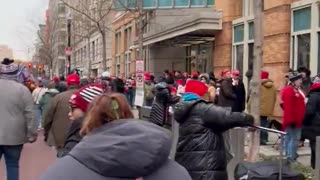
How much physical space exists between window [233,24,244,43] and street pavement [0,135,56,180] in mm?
9009

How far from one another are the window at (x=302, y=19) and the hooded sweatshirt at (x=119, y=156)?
14.9m

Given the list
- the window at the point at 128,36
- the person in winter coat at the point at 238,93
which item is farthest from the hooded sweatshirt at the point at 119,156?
the window at the point at 128,36

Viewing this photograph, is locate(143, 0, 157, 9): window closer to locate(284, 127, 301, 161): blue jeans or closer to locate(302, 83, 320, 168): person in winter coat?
locate(284, 127, 301, 161): blue jeans

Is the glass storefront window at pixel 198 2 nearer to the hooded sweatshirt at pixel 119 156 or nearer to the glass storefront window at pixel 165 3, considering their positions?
the glass storefront window at pixel 165 3

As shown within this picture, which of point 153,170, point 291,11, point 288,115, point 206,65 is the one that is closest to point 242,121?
point 153,170

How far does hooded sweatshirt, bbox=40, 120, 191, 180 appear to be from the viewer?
94.4 inches

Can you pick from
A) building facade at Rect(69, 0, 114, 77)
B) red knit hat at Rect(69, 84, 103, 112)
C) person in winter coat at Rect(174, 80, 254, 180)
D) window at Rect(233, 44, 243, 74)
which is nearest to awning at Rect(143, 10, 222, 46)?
window at Rect(233, 44, 243, 74)

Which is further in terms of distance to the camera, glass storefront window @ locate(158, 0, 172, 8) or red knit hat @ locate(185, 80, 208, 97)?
glass storefront window @ locate(158, 0, 172, 8)

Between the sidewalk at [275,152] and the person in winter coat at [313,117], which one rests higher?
the person in winter coat at [313,117]

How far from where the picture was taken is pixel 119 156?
7.86 feet

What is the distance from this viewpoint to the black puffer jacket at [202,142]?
5.80 m

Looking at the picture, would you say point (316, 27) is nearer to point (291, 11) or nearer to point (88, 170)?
point (291, 11)

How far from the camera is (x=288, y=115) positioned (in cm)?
1087

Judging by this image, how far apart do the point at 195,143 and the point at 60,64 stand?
74.8 metres
